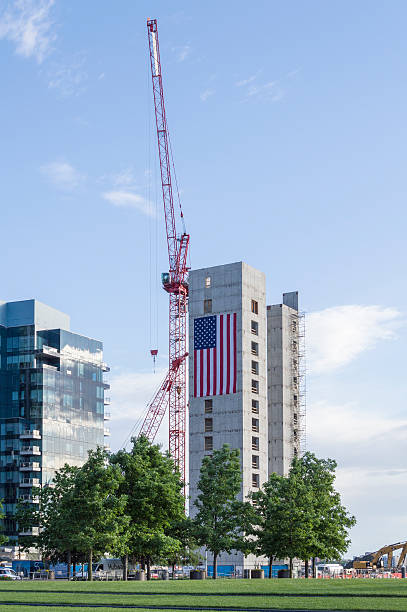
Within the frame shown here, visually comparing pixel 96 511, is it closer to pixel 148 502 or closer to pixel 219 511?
pixel 148 502

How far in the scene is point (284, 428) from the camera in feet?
586

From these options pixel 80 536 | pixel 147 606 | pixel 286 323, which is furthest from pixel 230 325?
pixel 147 606

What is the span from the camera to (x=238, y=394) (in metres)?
157

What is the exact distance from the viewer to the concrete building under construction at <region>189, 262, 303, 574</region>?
513 ft

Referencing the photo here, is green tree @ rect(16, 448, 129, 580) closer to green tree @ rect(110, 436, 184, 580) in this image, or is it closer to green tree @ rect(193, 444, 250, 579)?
green tree @ rect(110, 436, 184, 580)

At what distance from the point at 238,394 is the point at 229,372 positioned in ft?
13.9

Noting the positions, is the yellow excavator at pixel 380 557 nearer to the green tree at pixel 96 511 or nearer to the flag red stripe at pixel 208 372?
the flag red stripe at pixel 208 372

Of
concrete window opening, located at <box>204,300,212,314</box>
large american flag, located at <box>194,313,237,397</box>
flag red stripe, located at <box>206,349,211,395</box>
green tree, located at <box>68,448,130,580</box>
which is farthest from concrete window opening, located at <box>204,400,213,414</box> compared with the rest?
green tree, located at <box>68,448,130,580</box>

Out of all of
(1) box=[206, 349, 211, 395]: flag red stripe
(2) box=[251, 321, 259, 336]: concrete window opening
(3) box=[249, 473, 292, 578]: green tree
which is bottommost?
(3) box=[249, 473, 292, 578]: green tree

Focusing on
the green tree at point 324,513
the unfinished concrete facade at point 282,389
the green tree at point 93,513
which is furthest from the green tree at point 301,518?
the unfinished concrete facade at point 282,389

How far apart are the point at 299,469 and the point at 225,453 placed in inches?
495

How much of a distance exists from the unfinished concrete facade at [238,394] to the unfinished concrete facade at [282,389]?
16.1m

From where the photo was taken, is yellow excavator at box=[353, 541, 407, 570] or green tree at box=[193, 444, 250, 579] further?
yellow excavator at box=[353, 541, 407, 570]

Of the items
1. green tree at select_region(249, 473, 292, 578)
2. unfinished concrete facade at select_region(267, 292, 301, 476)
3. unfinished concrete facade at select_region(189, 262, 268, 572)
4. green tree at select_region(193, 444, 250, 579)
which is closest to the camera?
green tree at select_region(193, 444, 250, 579)
